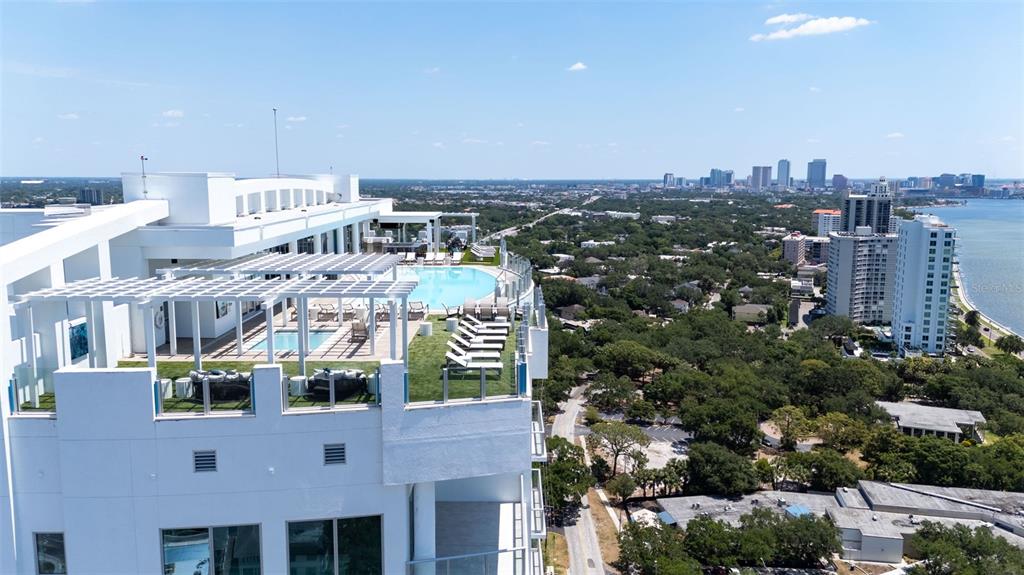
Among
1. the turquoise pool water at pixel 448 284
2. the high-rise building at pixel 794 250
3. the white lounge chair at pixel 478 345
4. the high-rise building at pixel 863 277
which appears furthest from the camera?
the high-rise building at pixel 794 250

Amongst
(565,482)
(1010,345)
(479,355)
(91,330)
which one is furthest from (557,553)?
(1010,345)

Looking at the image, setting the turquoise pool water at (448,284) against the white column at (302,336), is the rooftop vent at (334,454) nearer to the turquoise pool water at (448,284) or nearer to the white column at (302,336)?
the white column at (302,336)

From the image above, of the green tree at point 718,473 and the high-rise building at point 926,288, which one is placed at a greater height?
the high-rise building at point 926,288

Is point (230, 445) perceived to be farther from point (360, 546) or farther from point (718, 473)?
point (718, 473)

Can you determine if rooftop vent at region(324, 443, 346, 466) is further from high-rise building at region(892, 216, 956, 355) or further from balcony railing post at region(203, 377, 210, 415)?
high-rise building at region(892, 216, 956, 355)

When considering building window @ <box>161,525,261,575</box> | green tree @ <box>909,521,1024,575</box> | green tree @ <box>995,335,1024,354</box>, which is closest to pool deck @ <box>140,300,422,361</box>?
building window @ <box>161,525,261,575</box>

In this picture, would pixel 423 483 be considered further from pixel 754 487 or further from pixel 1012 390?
pixel 1012 390

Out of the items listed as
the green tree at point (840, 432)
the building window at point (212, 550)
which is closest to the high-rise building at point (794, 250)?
the green tree at point (840, 432)
